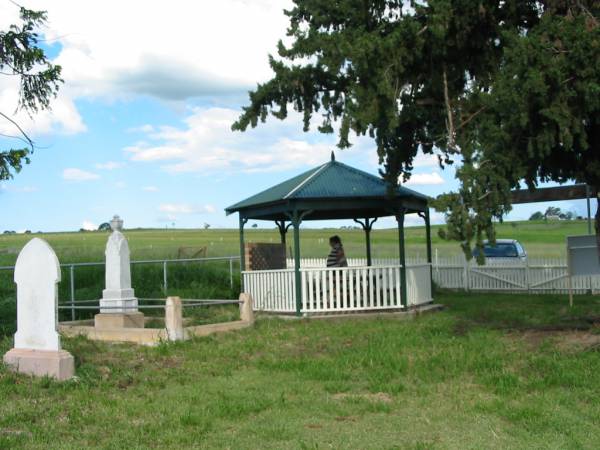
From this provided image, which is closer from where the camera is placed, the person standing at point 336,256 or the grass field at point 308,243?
the person standing at point 336,256

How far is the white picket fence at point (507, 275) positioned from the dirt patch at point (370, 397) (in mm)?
13138

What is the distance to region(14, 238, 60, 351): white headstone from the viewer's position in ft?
31.4

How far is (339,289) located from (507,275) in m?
9.70

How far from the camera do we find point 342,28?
13.7 metres

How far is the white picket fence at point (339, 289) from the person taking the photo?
16234 millimetres

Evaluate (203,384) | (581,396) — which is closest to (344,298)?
(203,384)

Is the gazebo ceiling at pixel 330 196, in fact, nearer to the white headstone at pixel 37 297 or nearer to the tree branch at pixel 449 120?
the tree branch at pixel 449 120

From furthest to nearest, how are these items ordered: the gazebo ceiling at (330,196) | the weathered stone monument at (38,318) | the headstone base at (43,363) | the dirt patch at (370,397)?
the gazebo ceiling at (330,196) < the weathered stone monument at (38,318) < the headstone base at (43,363) < the dirt patch at (370,397)

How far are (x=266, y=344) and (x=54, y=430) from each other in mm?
5433

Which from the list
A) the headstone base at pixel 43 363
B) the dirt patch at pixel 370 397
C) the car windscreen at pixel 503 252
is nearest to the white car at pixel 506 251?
the car windscreen at pixel 503 252

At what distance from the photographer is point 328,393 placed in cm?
878

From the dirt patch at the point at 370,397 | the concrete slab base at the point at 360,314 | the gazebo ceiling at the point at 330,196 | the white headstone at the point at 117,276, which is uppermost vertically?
the gazebo ceiling at the point at 330,196

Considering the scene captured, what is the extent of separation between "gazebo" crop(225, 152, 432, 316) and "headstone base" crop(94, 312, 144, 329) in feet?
11.8

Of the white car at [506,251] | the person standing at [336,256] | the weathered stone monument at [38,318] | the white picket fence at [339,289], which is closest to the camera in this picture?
the weathered stone monument at [38,318]
